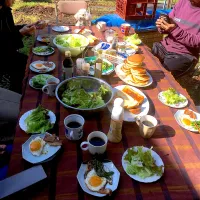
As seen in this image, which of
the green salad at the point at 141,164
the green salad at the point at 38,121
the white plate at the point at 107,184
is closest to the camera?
the white plate at the point at 107,184

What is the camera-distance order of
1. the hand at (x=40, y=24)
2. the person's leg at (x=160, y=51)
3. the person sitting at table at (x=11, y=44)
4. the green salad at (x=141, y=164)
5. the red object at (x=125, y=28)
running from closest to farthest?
the green salad at (x=141, y=164), the person sitting at table at (x=11, y=44), the hand at (x=40, y=24), the red object at (x=125, y=28), the person's leg at (x=160, y=51)

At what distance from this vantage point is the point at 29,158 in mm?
1361

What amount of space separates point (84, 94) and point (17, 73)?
5.48ft

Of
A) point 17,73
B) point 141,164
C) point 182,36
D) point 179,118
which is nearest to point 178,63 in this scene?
point 182,36

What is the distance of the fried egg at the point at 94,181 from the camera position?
1.22m

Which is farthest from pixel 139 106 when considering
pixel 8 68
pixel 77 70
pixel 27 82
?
pixel 8 68

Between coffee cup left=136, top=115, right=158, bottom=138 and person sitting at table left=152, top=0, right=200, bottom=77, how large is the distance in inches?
71.4

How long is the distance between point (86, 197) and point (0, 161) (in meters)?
0.82

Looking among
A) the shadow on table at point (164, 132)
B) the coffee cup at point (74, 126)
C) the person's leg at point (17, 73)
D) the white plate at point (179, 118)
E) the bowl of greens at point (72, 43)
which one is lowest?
the person's leg at point (17, 73)

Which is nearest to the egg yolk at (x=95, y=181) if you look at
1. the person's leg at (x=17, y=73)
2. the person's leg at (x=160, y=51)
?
the person's leg at (x=17, y=73)

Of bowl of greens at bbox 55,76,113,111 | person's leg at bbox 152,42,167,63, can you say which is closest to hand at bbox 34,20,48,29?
bowl of greens at bbox 55,76,113,111

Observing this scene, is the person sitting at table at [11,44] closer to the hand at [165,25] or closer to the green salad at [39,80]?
the green salad at [39,80]

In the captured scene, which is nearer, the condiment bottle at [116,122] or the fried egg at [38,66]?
the condiment bottle at [116,122]

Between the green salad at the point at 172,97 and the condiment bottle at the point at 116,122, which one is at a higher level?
the condiment bottle at the point at 116,122
